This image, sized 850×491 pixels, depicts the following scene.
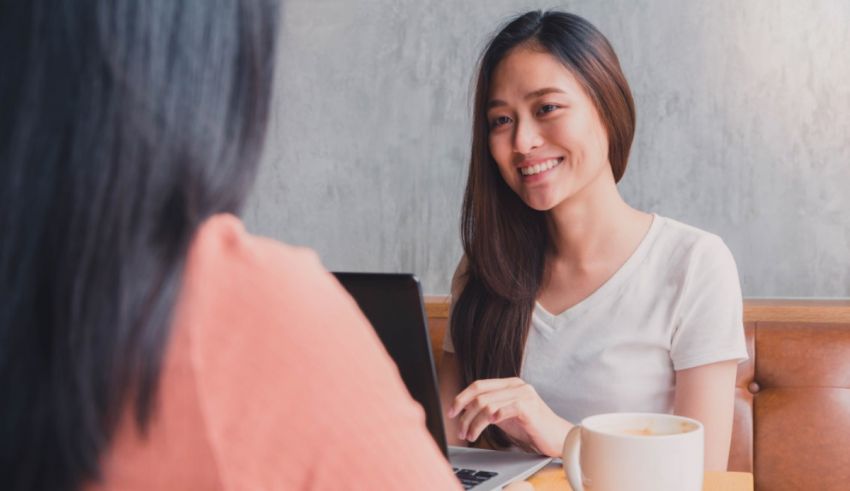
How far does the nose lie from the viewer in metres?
1.59

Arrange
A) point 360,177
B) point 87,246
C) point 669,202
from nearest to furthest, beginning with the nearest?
1. point 87,246
2. point 669,202
3. point 360,177

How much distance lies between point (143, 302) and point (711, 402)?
118cm

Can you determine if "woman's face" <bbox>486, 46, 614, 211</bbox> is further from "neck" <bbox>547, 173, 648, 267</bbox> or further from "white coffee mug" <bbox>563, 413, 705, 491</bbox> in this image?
"white coffee mug" <bbox>563, 413, 705, 491</bbox>

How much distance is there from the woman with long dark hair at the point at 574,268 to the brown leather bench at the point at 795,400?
1.21 ft

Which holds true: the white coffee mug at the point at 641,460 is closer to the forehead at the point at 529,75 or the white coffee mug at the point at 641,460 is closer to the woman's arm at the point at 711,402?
the woman's arm at the point at 711,402

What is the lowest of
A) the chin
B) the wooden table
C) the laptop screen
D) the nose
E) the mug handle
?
the wooden table

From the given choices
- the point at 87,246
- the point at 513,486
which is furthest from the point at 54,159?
the point at 513,486

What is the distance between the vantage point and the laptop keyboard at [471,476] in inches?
43.3

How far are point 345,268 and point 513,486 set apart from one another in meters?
1.33

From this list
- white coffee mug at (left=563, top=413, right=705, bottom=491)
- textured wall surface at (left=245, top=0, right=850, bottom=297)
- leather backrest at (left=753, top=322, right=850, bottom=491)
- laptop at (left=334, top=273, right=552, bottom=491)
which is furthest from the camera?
textured wall surface at (left=245, top=0, right=850, bottom=297)

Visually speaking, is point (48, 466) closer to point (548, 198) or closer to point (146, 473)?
point (146, 473)

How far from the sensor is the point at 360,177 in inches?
90.2

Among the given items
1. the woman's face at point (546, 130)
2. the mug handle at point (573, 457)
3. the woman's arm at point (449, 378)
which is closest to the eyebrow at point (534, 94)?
the woman's face at point (546, 130)

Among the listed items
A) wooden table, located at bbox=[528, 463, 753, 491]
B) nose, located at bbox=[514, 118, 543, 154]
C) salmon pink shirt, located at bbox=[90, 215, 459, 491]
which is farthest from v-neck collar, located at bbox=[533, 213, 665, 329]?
salmon pink shirt, located at bbox=[90, 215, 459, 491]
